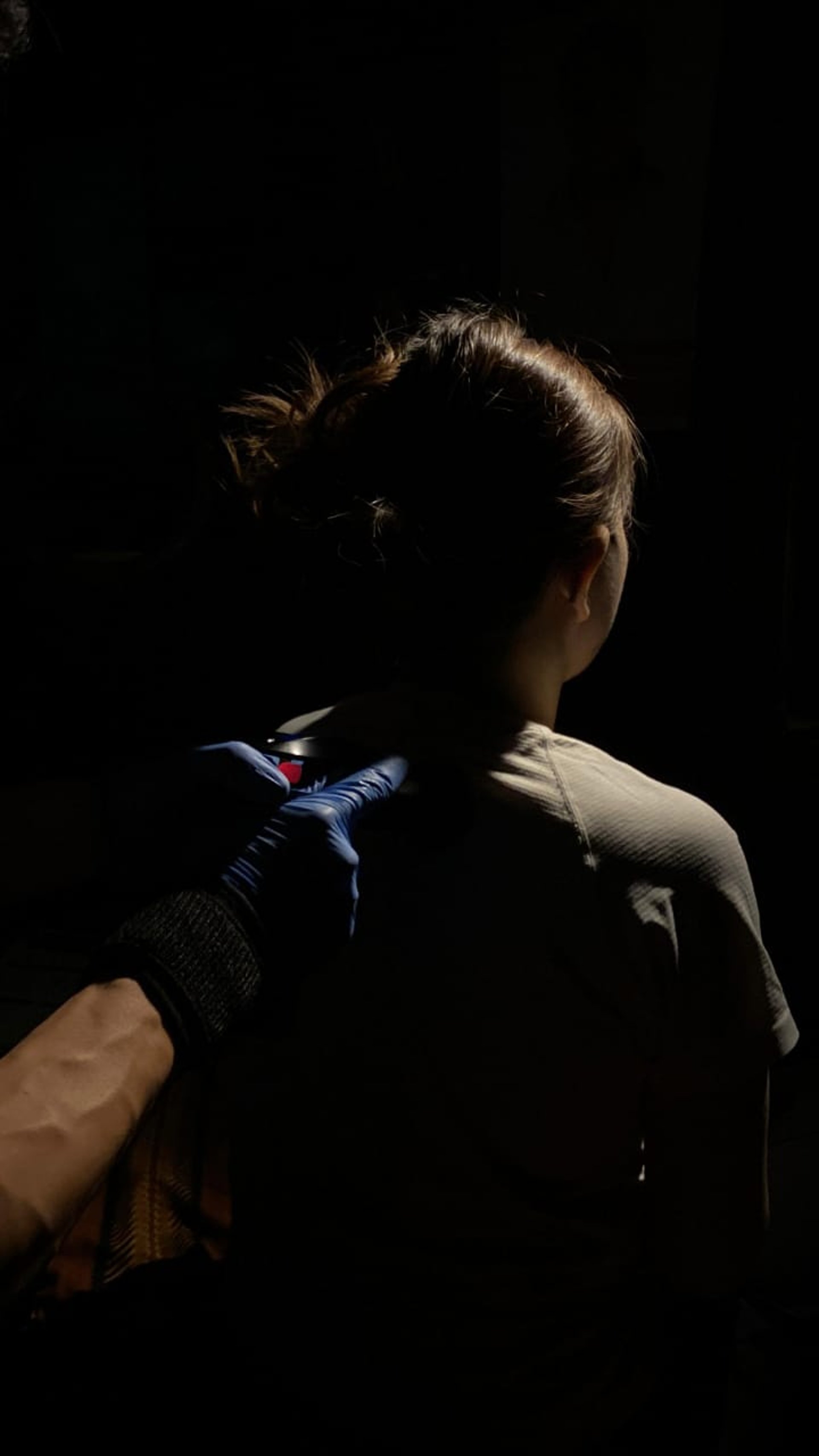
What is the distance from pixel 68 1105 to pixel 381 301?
2.00 metres

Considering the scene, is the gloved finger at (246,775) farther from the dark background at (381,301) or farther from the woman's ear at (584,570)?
the dark background at (381,301)

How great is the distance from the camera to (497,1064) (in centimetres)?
99

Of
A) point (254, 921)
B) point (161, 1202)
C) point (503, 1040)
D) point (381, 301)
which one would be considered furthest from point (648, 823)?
point (381, 301)

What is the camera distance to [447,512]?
109cm

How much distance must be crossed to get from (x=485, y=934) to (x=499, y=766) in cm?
18

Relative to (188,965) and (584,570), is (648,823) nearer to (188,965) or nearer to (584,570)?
(584,570)

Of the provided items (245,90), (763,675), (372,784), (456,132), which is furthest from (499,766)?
(245,90)

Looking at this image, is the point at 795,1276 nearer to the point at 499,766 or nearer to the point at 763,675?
the point at 763,675

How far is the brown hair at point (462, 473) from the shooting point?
1.07m

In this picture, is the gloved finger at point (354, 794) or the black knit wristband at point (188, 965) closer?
the black knit wristband at point (188, 965)

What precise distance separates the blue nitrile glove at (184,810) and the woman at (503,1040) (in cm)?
14

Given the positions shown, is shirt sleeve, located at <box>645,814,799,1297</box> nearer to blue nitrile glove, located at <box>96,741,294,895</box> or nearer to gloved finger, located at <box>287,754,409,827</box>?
gloved finger, located at <box>287,754,409,827</box>

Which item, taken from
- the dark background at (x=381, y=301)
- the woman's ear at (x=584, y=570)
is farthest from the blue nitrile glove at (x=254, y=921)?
the dark background at (x=381, y=301)

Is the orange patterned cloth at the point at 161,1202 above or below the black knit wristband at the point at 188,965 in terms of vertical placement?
below
